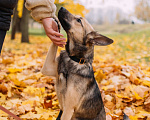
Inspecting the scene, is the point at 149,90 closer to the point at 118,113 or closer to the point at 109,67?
the point at 118,113

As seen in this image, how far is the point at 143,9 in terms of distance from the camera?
53.6 meters

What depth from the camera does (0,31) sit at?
1.82 m

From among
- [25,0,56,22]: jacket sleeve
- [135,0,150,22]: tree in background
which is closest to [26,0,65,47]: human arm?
[25,0,56,22]: jacket sleeve

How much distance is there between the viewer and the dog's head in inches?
81.7

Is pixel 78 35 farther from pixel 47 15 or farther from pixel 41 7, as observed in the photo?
pixel 41 7

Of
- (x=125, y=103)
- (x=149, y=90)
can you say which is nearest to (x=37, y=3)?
(x=125, y=103)

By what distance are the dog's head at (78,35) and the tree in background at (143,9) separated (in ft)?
163

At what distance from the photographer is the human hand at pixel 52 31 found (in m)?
1.99

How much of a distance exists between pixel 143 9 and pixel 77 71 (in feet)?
192

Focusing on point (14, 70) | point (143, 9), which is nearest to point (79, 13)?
point (14, 70)

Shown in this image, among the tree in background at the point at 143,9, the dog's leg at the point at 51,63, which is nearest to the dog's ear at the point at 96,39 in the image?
the dog's leg at the point at 51,63

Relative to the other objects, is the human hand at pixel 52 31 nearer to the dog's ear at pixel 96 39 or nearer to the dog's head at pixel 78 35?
the dog's head at pixel 78 35

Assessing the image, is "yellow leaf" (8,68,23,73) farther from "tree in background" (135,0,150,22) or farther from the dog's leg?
"tree in background" (135,0,150,22)

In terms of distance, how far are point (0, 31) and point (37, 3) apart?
565 millimetres
